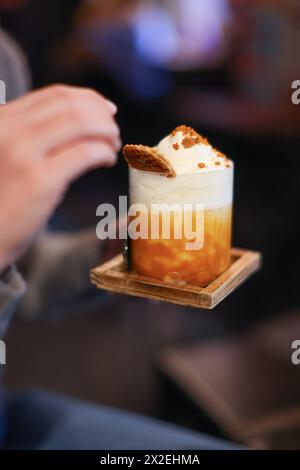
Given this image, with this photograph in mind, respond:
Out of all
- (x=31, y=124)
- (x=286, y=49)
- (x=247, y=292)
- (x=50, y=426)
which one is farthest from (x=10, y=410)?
(x=286, y=49)

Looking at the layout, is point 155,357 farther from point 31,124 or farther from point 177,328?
point 31,124

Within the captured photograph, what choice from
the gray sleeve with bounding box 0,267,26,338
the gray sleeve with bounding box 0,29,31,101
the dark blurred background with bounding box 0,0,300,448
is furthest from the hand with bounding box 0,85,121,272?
the dark blurred background with bounding box 0,0,300,448

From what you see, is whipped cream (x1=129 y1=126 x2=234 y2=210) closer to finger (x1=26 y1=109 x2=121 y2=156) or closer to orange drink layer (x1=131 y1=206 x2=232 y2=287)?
orange drink layer (x1=131 y1=206 x2=232 y2=287)

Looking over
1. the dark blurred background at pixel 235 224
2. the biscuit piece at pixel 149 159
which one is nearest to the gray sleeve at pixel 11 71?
the biscuit piece at pixel 149 159

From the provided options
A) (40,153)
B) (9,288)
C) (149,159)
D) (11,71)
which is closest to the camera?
(40,153)

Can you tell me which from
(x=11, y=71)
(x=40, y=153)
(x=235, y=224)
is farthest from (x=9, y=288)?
(x=235, y=224)

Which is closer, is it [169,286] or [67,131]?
[67,131]

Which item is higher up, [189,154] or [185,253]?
[189,154]

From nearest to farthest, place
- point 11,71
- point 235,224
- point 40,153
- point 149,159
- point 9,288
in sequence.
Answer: point 40,153
point 9,288
point 149,159
point 11,71
point 235,224

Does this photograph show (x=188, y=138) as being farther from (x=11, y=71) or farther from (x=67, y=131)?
(x=11, y=71)
